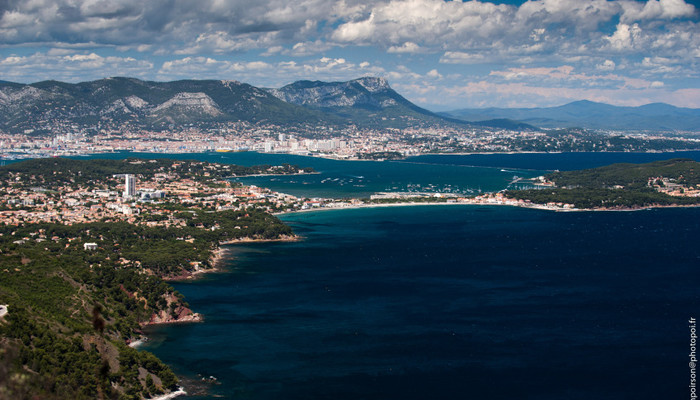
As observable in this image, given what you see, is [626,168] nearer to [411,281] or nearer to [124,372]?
[411,281]

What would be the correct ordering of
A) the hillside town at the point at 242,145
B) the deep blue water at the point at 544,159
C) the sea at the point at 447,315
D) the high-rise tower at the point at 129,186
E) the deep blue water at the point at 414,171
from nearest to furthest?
the sea at the point at 447,315
the high-rise tower at the point at 129,186
the deep blue water at the point at 414,171
the deep blue water at the point at 544,159
the hillside town at the point at 242,145

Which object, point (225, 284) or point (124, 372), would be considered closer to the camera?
point (124, 372)

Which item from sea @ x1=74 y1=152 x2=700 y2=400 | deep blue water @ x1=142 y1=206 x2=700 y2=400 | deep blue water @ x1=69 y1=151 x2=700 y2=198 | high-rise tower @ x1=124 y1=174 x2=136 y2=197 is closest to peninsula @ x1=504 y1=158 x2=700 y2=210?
deep blue water @ x1=69 y1=151 x2=700 y2=198

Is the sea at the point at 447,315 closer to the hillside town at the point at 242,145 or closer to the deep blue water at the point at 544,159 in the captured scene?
the deep blue water at the point at 544,159

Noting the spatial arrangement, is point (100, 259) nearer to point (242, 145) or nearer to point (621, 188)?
point (621, 188)

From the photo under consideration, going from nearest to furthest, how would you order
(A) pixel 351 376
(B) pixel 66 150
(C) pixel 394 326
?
(A) pixel 351 376, (C) pixel 394 326, (B) pixel 66 150

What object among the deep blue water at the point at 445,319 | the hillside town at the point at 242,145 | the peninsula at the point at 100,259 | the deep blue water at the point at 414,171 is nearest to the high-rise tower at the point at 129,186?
the peninsula at the point at 100,259

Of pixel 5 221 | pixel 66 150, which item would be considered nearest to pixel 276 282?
pixel 5 221
